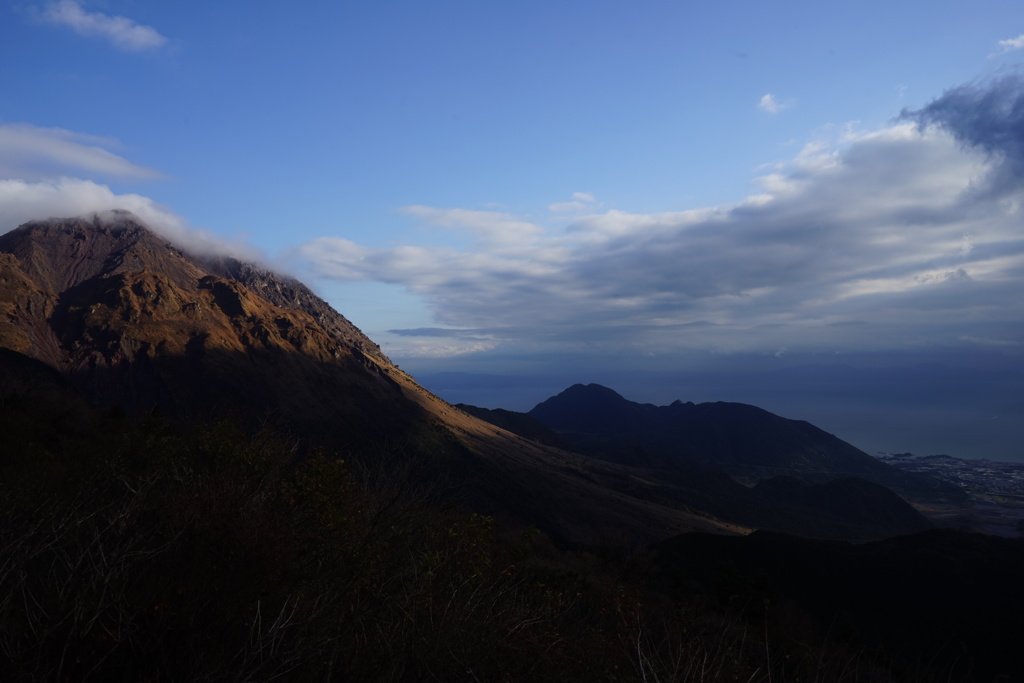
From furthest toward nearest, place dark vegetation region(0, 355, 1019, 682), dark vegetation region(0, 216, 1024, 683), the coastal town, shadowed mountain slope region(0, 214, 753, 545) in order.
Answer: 1. the coastal town
2. shadowed mountain slope region(0, 214, 753, 545)
3. dark vegetation region(0, 216, 1024, 683)
4. dark vegetation region(0, 355, 1019, 682)

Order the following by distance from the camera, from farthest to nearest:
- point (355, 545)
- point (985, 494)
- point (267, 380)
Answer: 1. point (985, 494)
2. point (267, 380)
3. point (355, 545)

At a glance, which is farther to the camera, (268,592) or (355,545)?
(355,545)

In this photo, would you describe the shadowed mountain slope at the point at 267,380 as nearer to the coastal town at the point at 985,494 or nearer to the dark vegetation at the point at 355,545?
the dark vegetation at the point at 355,545

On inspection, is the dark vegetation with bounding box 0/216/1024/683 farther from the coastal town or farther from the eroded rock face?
the coastal town

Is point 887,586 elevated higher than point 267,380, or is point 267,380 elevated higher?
point 267,380

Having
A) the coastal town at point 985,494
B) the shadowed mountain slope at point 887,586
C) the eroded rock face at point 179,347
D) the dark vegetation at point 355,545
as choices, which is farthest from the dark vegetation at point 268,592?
the coastal town at point 985,494

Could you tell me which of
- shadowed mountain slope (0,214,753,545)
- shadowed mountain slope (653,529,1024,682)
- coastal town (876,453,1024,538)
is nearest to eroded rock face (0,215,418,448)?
shadowed mountain slope (0,214,753,545)

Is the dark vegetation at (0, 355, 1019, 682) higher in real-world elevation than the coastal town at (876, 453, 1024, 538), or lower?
higher

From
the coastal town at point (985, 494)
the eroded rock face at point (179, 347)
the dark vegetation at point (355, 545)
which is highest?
the eroded rock face at point (179, 347)

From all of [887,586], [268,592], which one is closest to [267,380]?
[887,586]

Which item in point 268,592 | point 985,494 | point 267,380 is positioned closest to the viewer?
point 268,592

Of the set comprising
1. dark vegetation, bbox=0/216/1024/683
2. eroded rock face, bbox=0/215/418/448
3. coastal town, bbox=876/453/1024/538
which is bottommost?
coastal town, bbox=876/453/1024/538

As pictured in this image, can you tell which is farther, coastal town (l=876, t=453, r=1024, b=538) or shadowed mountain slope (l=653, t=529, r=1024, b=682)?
coastal town (l=876, t=453, r=1024, b=538)

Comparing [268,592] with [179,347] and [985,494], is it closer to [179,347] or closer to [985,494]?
[179,347]
